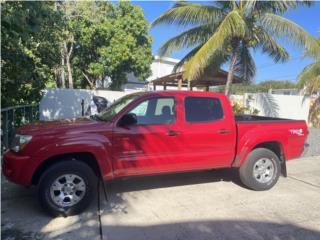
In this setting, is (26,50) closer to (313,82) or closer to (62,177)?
(62,177)

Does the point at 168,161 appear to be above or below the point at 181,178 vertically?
above

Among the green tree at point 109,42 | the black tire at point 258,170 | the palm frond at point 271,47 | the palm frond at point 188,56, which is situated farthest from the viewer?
the green tree at point 109,42

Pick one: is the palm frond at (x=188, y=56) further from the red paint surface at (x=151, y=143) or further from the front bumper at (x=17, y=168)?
the front bumper at (x=17, y=168)

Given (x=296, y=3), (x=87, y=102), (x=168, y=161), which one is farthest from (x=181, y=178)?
(x=296, y=3)

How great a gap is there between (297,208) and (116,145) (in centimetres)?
313

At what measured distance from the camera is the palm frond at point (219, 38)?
1045cm

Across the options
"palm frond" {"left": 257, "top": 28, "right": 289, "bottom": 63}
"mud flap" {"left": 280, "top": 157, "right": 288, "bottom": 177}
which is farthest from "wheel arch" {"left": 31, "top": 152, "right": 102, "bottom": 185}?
"palm frond" {"left": 257, "top": 28, "right": 289, "bottom": 63}

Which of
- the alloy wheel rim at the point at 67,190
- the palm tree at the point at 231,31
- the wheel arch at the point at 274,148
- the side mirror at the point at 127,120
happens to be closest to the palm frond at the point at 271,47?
the palm tree at the point at 231,31

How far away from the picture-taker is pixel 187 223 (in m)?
4.52

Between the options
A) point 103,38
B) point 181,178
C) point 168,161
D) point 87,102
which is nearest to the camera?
point 168,161

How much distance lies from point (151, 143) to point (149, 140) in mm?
63

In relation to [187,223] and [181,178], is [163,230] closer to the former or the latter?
[187,223]

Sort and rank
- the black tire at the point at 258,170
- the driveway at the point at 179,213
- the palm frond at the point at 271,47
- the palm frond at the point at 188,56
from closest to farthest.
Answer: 1. the driveway at the point at 179,213
2. the black tire at the point at 258,170
3. the palm frond at the point at 271,47
4. the palm frond at the point at 188,56

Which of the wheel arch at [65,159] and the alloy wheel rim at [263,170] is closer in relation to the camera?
the wheel arch at [65,159]
